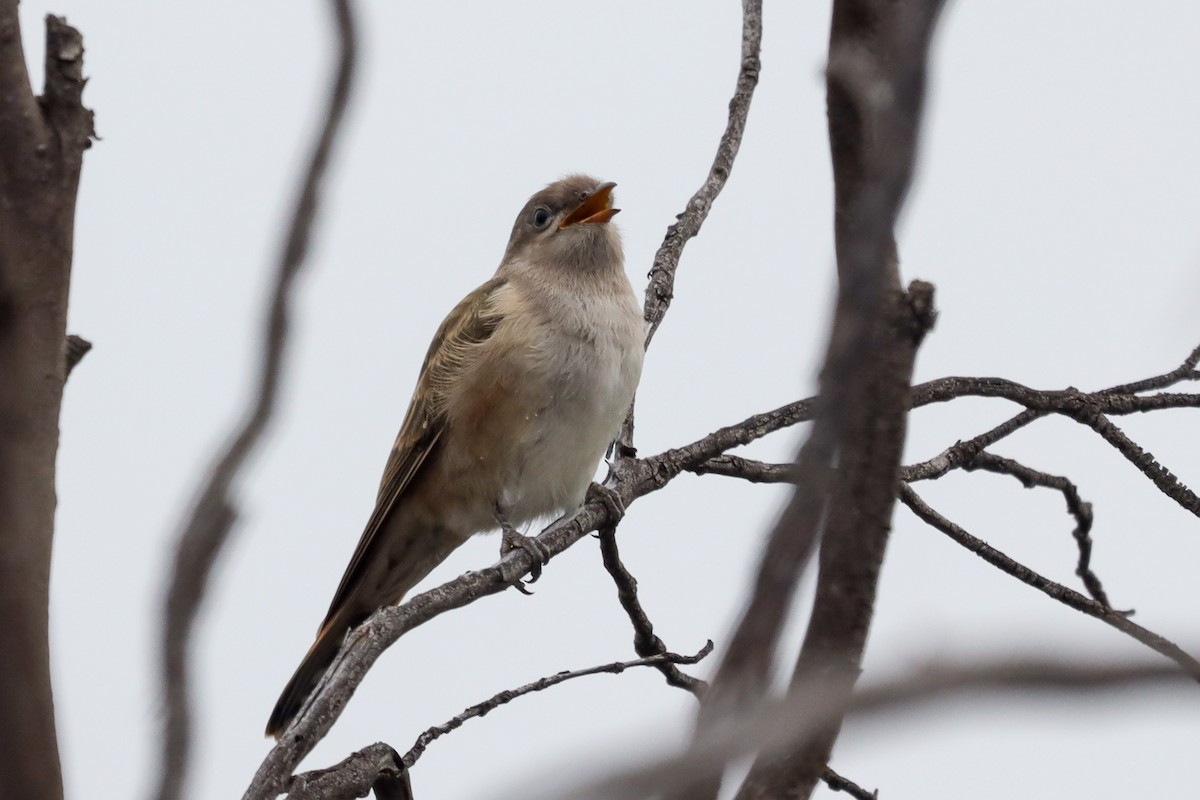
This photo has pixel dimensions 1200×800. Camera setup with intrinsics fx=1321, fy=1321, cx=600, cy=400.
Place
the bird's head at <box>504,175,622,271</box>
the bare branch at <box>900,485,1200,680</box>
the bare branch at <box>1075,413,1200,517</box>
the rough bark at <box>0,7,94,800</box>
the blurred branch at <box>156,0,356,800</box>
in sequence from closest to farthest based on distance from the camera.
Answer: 1. the blurred branch at <box>156,0,356,800</box>
2. the rough bark at <box>0,7,94,800</box>
3. the bare branch at <box>900,485,1200,680</box>
4. the bare branch at <box>1075,413,1200,517</box>
5. the bird's head at <box>504,175,622,271</box>

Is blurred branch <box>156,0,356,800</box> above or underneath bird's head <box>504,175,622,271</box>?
underneath

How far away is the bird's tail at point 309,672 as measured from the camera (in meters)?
6.08

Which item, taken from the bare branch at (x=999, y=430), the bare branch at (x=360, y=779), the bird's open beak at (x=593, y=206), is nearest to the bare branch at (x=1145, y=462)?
the bare branch at (x=999, y=430)

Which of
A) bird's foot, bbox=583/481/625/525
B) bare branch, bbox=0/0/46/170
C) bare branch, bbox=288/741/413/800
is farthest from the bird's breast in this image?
bare branch, bbox=0/0/46/170

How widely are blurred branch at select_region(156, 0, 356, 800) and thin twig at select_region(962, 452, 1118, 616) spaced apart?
372cm

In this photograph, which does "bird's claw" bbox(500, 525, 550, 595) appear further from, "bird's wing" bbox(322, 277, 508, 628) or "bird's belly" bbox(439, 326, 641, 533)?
"bird's wing" bbox(322, 277, 508, 628)

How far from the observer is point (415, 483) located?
652 centimetres

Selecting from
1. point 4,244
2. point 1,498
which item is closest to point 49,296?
point 4,244

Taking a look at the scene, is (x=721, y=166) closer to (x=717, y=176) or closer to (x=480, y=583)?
(x=717, y=176)

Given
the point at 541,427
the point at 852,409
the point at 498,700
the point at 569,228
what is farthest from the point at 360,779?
the point at 569,228

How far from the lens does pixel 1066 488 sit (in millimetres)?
4836

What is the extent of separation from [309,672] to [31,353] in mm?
4658

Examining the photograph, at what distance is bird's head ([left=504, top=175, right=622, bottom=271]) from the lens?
22.7ft

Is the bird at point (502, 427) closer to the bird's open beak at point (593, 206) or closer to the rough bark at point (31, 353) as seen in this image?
the bird's open beak at point (593, 206)
